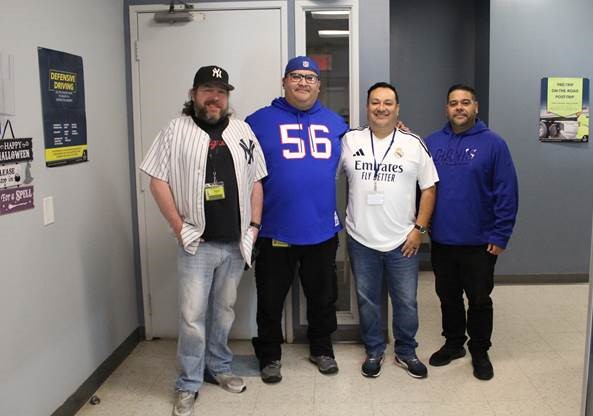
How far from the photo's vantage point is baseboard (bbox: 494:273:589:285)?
187 inches

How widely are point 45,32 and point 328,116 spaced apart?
1.44 m

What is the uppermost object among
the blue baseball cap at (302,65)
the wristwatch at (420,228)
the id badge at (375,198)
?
the blue baseball cap at (302,65)

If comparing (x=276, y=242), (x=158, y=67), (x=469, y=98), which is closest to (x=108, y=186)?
(x=158, y=67)

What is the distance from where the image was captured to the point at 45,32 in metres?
2.43

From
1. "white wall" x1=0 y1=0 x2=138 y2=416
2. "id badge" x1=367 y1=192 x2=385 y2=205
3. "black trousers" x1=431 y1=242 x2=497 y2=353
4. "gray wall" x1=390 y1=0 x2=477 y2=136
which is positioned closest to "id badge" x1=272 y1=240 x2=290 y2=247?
"id badge" x1=367 y1=192 x2=385 y2=205

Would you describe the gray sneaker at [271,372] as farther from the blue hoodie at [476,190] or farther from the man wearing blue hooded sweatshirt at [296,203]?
the blue hoodie at [476,190]

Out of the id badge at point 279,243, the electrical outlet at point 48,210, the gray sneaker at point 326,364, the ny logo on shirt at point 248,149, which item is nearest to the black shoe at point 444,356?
the gray sneaker at point 326,364

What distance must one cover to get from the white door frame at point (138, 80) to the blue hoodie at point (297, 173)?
0.51 meters

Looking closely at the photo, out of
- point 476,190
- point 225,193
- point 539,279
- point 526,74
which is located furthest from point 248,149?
point 539,279

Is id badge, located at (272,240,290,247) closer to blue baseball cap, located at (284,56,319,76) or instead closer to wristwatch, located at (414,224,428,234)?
wristwatch, located at (414,224,428,234)

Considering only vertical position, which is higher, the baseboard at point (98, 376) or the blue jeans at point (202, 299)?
the blue jeans at point (202, 299)

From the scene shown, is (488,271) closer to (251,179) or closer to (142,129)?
(251,179)

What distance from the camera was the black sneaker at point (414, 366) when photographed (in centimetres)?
303

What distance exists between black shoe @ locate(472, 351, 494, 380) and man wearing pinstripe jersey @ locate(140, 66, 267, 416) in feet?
4.59
